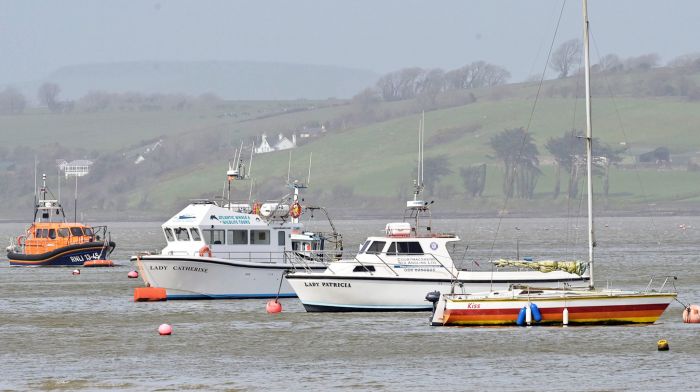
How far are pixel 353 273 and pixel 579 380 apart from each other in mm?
17610

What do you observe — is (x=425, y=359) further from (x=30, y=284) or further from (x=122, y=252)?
(x=122, y=252)

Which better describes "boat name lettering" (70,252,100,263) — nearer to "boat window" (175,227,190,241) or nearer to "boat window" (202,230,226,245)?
"boat window" (175,227,190,241)

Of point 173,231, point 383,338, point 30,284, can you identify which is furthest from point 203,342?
point 30,284

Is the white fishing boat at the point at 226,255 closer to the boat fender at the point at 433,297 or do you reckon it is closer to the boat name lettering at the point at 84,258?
the boat fender at the point at 433,297

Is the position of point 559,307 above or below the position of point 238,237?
below

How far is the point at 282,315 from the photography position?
184 ft

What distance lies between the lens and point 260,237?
2525 inches

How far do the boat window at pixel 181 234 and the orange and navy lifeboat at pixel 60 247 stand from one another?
113 feet

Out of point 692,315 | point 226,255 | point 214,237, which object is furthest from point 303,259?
point 692,315

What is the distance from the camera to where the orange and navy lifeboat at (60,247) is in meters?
97.4

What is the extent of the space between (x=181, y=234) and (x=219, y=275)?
108 inches

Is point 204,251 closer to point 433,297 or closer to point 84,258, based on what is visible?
point 433,297

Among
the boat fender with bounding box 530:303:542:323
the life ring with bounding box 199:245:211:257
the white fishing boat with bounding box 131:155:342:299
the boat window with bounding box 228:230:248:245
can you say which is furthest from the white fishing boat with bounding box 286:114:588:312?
the boat window with bounding box 228:230:248:245

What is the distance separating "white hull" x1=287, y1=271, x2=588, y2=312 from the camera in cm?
5400
